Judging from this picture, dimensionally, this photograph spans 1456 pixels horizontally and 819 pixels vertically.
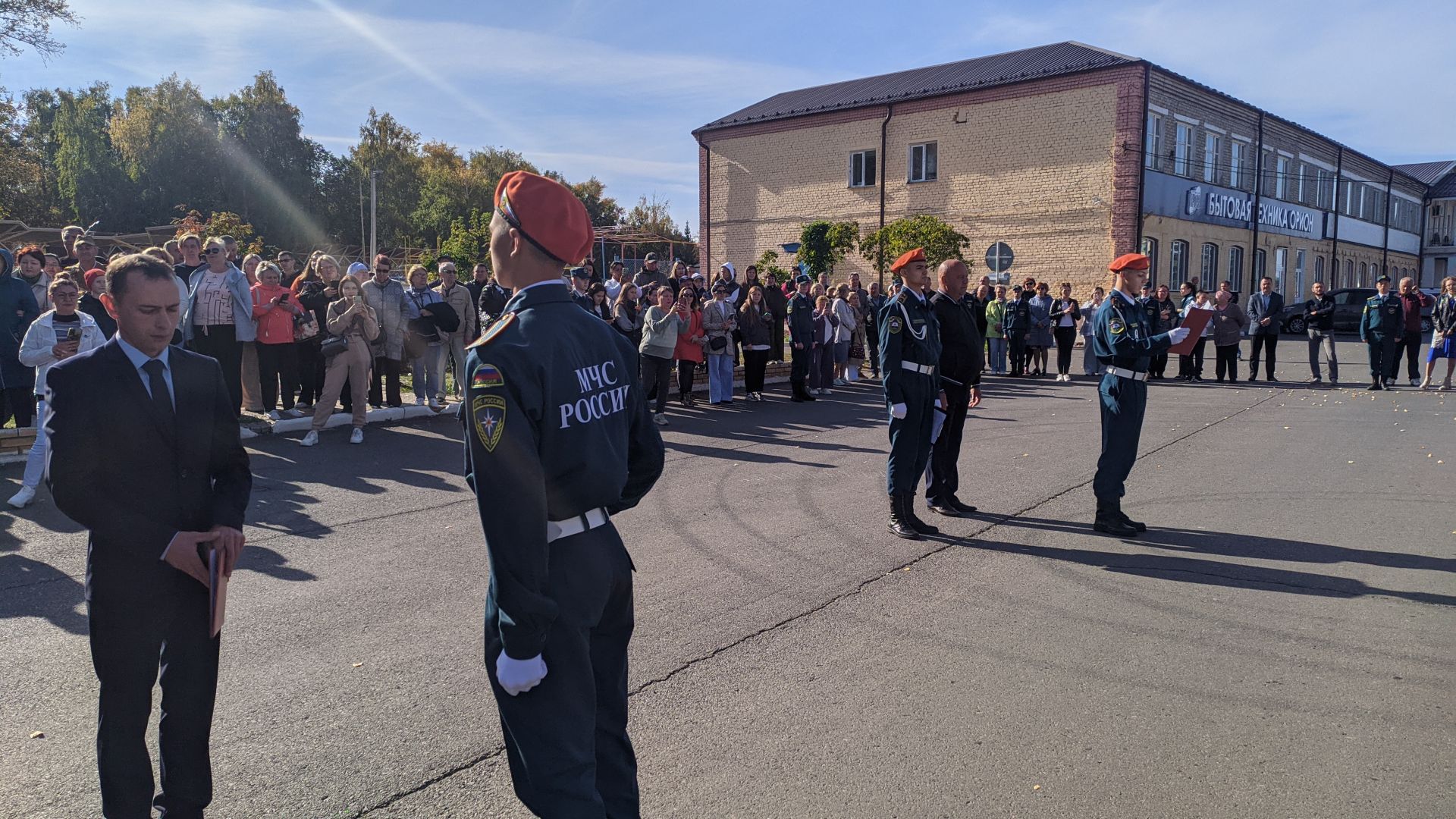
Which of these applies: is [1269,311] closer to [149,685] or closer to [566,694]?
[566,694]

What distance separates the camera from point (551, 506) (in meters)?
2.39

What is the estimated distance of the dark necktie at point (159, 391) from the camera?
297cm

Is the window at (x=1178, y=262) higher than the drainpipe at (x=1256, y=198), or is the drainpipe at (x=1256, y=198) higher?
the drainpipe at (x=1256, y=198)

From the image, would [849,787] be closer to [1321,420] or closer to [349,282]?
[349,282]

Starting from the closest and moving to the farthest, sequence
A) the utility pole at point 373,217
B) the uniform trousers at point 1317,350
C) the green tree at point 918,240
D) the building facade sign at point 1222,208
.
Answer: the uniform trousers at point 1317,350 < the green tree at point 918,240 < the building facade sign at point 1222,208 < the utility pole at point 373,217

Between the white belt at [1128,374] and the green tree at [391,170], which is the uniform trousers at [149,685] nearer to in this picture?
the white belt at [1128,374]

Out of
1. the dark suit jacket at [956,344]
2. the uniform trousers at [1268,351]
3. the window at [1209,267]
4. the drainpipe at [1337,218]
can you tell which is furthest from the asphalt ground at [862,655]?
the drainpipe at [1337,218]

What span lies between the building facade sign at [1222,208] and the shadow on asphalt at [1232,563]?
26.8 meters

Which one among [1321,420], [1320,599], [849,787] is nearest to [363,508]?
[849,787]

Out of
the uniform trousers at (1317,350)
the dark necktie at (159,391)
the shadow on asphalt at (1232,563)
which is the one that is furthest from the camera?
the uniform trousers at (1317,350)

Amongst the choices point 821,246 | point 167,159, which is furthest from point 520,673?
point 167,159

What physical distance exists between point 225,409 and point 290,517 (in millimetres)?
4708

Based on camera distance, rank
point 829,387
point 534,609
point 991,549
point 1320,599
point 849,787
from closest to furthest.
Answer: point 534,609
point 849,787
point 1320,599
point 991,549
point 829,387

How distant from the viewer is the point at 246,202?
5444 cm
